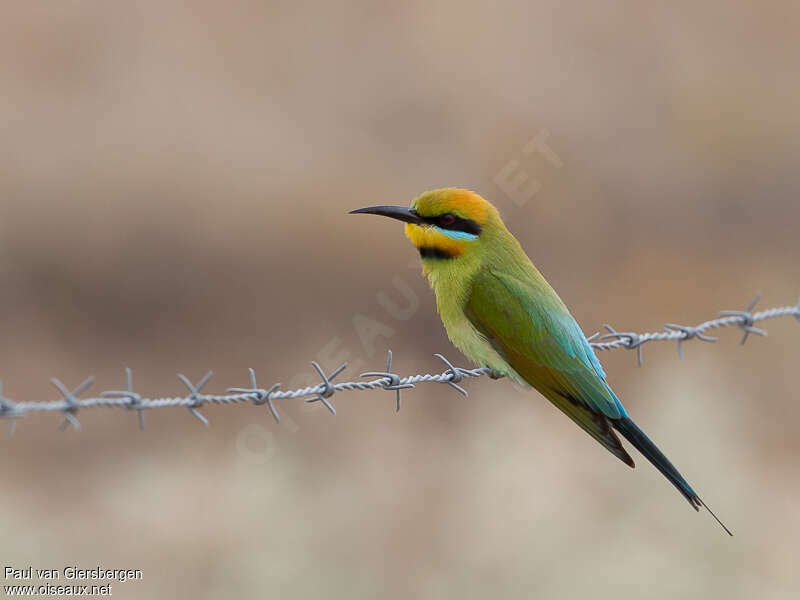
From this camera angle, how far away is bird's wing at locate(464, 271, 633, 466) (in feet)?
13.0

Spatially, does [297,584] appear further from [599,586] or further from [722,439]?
[722,439]

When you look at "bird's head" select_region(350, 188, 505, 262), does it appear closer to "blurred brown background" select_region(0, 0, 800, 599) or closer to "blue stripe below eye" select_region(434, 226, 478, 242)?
"blue stripe below eye" select_region(434, 226, 478, 242)

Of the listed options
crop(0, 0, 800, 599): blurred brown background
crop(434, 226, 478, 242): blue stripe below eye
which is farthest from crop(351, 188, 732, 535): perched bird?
crop(0, 0, 800, 599): blurred brown background

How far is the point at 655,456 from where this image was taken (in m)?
3.77

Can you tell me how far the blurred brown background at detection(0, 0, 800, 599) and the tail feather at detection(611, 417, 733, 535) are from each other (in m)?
2.22

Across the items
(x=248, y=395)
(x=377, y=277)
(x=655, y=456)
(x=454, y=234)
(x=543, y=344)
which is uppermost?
(x=454, y=234)

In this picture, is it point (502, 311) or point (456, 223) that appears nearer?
point (502, 311)

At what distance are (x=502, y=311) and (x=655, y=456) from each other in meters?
0.84

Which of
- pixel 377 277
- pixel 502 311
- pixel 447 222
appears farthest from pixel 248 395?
pixel 377 277

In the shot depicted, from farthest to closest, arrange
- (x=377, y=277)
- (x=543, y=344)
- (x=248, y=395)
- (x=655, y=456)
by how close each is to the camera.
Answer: (x=377, y=277), (x=543, y=344), (x=655, y=456), (x=248, y=395)

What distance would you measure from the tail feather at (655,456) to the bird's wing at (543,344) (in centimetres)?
6

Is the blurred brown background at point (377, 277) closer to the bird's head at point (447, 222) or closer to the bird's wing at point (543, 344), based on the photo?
the bird's wing at point (543, 344)

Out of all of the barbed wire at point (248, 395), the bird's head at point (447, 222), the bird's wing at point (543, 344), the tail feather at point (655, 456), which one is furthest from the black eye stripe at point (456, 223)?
the tail feather at point (655, 456)

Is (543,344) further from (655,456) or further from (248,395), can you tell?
(248,395)
